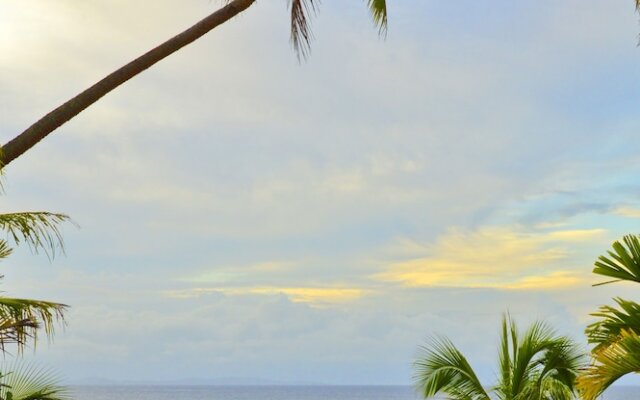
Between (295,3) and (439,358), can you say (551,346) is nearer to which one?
(439,358)

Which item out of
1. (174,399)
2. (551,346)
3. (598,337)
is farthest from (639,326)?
(174,399)

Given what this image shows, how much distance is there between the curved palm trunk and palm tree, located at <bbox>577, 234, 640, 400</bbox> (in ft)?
16.4

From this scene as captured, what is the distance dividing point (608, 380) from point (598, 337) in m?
0.72

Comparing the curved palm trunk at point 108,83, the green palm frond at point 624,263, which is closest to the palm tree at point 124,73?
the curved palm trunk at point 108,83

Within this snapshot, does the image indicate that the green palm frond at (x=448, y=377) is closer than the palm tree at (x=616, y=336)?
No

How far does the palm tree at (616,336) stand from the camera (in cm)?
680

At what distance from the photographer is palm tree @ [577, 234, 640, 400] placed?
680 centimetres

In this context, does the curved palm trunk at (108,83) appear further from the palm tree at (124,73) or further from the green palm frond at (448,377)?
the green palm frond at (448,377)

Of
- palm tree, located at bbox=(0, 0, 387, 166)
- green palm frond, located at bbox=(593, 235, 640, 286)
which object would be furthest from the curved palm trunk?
green palm frond, located at bbox=(593, 235, 640, 286)

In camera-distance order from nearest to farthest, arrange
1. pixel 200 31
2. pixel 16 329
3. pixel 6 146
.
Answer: pixel 16 329, pixel 6 146, pixel 200 31

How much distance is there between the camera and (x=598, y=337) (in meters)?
7.56

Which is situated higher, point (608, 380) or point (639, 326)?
point (639, 326)

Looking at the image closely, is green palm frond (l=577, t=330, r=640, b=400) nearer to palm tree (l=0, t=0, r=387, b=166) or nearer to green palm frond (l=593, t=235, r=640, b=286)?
green palm frond (l=593, t=235, r=640, b=286)

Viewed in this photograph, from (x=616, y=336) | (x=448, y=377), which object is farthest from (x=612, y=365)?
(x=448, y=377)
